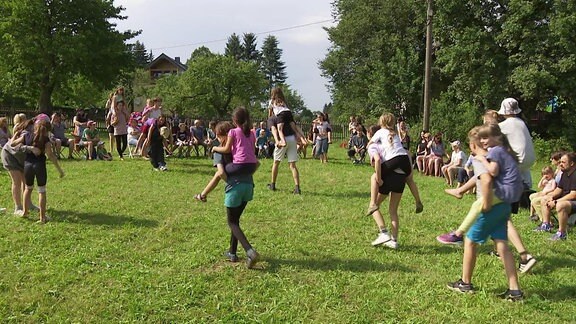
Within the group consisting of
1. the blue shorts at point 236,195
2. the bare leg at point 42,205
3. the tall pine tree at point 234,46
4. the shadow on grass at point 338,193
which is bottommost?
the shadow on grass at point 338,193

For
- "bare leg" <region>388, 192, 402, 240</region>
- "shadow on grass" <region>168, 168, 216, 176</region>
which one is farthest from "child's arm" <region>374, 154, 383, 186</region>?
"shadow on grass" <region>168, 168, 216, 176</region>

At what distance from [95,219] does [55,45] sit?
888 inches

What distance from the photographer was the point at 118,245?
18.5 feet

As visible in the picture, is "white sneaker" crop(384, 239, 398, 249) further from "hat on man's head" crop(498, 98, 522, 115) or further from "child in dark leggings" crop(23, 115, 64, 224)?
"child in dark leggings" crop(23, 115, 64, 224)

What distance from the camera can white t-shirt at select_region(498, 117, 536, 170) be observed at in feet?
16.9

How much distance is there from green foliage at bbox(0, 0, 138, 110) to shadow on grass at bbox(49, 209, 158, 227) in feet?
68.9

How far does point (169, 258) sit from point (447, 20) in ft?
69.1

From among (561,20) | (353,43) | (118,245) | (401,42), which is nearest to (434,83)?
(401,42)

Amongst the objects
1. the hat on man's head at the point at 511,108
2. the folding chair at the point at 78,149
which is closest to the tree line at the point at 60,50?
the folding chair at the point at 78,149

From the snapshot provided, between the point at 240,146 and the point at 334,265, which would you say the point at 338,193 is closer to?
the point at 334,265

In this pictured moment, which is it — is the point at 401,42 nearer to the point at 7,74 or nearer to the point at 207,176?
the point at 207,176

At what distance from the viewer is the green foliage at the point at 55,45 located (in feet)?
84.3

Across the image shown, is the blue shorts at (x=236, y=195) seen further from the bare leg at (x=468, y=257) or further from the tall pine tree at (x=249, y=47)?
the tall pine tree at (x=249, y=47)

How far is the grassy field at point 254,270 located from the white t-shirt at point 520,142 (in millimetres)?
1165
